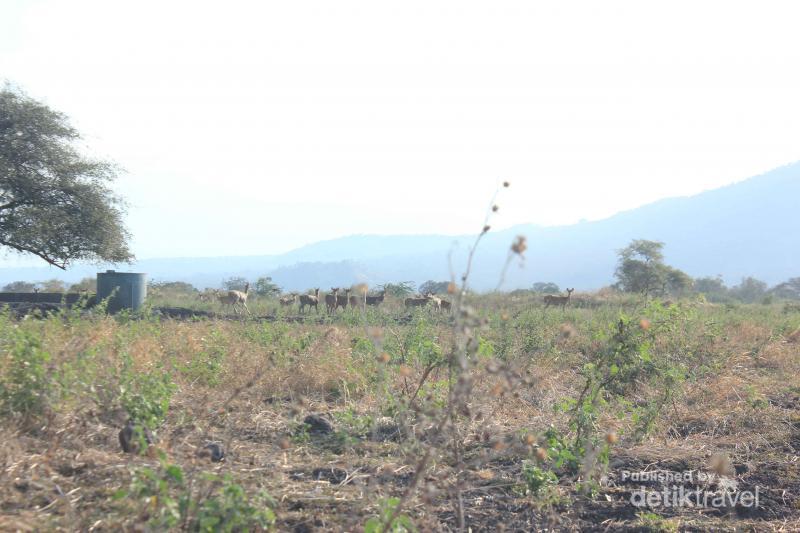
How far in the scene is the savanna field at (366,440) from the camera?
2879mm

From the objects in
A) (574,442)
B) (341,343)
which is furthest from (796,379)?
(341,343)

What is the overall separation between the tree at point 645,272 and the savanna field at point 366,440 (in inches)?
1385

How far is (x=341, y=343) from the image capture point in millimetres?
8812

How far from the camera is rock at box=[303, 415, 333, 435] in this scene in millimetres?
4895

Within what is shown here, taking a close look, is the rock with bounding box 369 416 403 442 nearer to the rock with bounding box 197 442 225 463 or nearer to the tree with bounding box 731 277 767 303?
the rock with bounding box 197 442 225 463

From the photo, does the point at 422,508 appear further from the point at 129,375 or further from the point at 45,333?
the point at 45,333

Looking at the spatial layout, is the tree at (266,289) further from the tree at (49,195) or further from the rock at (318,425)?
the rock at (318,425)

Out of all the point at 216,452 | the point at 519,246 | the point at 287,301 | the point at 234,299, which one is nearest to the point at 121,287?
the point at 234,299

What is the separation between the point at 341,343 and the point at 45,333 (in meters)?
3.98

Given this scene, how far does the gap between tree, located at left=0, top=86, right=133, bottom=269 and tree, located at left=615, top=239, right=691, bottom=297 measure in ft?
100

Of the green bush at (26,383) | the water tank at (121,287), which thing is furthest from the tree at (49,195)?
the green bush at (26,383)

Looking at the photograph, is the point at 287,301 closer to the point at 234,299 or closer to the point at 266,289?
the point at 234,299

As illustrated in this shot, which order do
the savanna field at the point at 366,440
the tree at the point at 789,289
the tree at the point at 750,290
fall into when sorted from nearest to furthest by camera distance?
1. the savanna field at the point at 366,440
2. the tree at the point at 750,290
3. the tree at the point at 789,289

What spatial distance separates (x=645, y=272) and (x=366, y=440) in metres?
40.0
